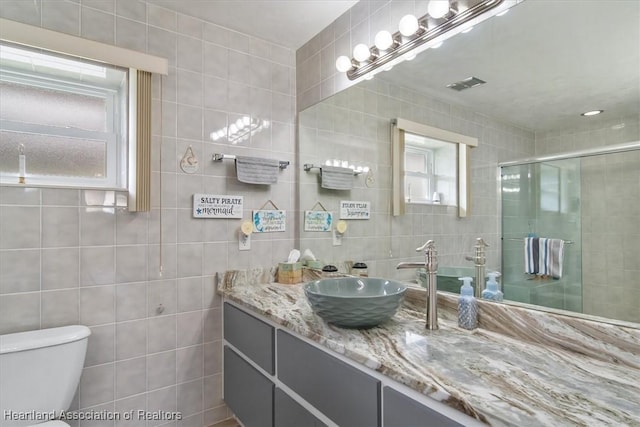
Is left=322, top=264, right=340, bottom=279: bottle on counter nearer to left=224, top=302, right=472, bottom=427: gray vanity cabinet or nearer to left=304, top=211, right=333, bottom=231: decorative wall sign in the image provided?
left=304, top=211, right=333, bottom=231: decorative wall sign

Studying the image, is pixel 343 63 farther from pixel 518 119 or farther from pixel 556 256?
pixel 556 256

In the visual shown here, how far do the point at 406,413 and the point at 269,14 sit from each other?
2047 millimetres

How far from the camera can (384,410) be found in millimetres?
919

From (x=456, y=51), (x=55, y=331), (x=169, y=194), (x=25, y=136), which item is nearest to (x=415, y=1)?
(x=456, y=51)

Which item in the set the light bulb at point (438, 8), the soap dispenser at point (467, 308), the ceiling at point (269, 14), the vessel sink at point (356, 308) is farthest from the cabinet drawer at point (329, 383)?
the ceiling at point (269, 14)

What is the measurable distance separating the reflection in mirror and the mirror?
0.03 meters

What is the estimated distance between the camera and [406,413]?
2.82 feet

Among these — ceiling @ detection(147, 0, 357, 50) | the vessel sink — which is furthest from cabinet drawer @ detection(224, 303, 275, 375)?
ceiling @ detection(147, 0, 357, 50)

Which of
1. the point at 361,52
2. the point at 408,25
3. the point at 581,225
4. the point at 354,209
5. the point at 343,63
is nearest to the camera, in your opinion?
the point at 581,225

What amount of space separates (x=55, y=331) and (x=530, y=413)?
1809 mm

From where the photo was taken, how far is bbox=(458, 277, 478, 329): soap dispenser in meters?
1.23

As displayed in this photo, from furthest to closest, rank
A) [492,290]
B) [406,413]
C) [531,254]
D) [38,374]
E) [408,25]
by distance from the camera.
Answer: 1. [408,25]
2. [38,374]
3. [492,290]
4. [531,254]
5. [406,413]

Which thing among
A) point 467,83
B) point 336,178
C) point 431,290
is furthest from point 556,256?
point 336,178

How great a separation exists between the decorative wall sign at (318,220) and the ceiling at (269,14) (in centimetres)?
115
